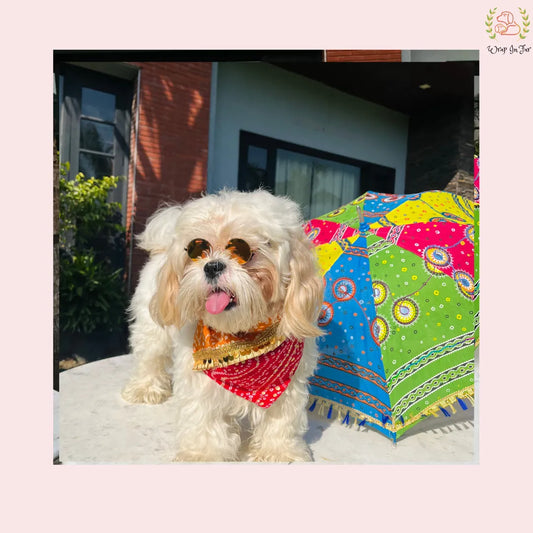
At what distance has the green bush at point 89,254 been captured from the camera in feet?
9.30

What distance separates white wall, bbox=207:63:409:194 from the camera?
11.5 ft

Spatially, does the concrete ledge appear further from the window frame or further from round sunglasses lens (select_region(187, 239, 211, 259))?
the window frame

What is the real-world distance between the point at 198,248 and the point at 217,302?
260 mm

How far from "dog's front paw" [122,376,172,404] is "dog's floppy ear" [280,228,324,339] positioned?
4.67 feet

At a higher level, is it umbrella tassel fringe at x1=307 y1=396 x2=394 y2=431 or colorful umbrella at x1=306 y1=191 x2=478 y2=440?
colorful umbrella at x1=306 y1=191 x2=478 y2=440

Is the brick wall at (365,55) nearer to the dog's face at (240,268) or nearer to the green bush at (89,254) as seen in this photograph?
the dog's face at (240,268)

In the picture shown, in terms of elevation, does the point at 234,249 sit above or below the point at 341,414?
above

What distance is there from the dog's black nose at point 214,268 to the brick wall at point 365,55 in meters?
1.40

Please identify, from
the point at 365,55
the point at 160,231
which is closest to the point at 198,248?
the point at 160,231

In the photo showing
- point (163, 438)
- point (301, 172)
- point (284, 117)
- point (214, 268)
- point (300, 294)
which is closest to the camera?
point (214, 268)

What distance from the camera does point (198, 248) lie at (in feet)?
5.33

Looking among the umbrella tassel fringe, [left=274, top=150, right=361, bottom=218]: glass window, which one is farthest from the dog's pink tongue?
[left=274, top=150, right=361, bottom=218]: glass window

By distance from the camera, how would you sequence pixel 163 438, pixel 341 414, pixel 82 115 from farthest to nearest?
pixel 82 115 → pixel 341 414 → pixel 163 438

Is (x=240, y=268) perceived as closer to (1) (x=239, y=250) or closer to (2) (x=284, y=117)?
(1) (x=239, y=250)
